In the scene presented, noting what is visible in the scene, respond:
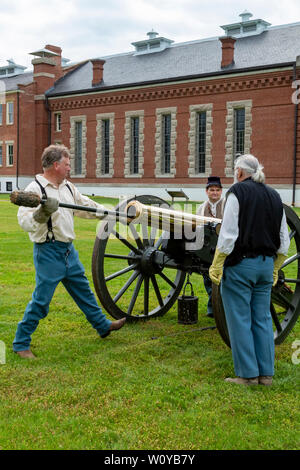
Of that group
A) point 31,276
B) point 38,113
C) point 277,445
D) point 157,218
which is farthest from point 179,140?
point 277,445

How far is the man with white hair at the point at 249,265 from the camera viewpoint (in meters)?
4.33

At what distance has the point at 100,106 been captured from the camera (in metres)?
37.0

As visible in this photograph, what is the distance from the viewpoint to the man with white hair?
170 inches

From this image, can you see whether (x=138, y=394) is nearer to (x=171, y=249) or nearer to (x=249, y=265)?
(x=249, y=265)

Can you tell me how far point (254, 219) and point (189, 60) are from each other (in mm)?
31595

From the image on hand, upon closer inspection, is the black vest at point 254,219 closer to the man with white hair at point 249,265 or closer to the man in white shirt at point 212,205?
the man with white hair at point 249,265

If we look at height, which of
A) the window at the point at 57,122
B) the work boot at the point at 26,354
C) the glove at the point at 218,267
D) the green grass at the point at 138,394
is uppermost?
the window at the point at 57,122

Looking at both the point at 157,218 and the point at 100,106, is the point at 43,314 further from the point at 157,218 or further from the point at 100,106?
the point at 100,106

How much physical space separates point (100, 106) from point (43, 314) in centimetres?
3339

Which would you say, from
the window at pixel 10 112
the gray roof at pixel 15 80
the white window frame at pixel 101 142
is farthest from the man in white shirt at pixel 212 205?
the gray roof at pixel 15 80

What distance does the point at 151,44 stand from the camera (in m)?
39.0

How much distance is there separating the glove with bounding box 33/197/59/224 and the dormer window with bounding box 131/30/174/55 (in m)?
35.9

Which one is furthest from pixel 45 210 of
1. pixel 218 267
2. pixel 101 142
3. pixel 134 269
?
pixel 101 142

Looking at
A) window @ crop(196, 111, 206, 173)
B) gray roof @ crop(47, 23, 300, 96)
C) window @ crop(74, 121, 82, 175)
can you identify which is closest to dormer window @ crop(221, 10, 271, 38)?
gray roof @ crop(47, 23, 300, 96)
